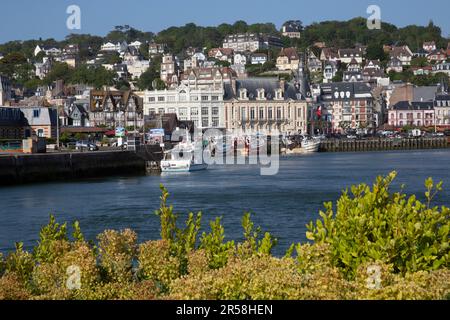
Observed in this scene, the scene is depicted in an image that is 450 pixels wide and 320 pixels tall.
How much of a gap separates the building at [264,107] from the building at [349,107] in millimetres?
25841

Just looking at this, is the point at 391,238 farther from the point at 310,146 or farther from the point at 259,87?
the point at 259,87

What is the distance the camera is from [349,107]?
165 meters

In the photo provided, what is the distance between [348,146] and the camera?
13112cm

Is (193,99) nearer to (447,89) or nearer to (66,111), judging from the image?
(66,111)

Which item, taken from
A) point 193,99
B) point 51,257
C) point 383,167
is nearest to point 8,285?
point 51,257

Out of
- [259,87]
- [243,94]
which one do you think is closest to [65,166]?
[243,94]

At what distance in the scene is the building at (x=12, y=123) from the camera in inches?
3327

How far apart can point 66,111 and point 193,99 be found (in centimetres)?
1977

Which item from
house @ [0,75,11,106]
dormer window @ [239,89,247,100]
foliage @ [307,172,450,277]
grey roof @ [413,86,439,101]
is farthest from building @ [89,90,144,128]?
foliage @ [307,172,450,277]

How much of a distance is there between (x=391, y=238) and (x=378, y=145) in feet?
391

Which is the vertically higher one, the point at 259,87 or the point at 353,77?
the point at 353,77

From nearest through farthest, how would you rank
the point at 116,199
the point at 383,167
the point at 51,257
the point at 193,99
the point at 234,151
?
the point at 51,257, the point at 116,199, the point at 383,167, the point at 234,151, the point at 193,99

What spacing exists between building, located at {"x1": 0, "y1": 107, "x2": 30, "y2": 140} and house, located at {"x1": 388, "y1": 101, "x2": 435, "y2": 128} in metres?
92.0

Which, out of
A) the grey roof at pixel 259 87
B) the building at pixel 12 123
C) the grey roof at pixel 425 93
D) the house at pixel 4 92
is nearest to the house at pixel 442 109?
the grey roof at pixel 425 93
